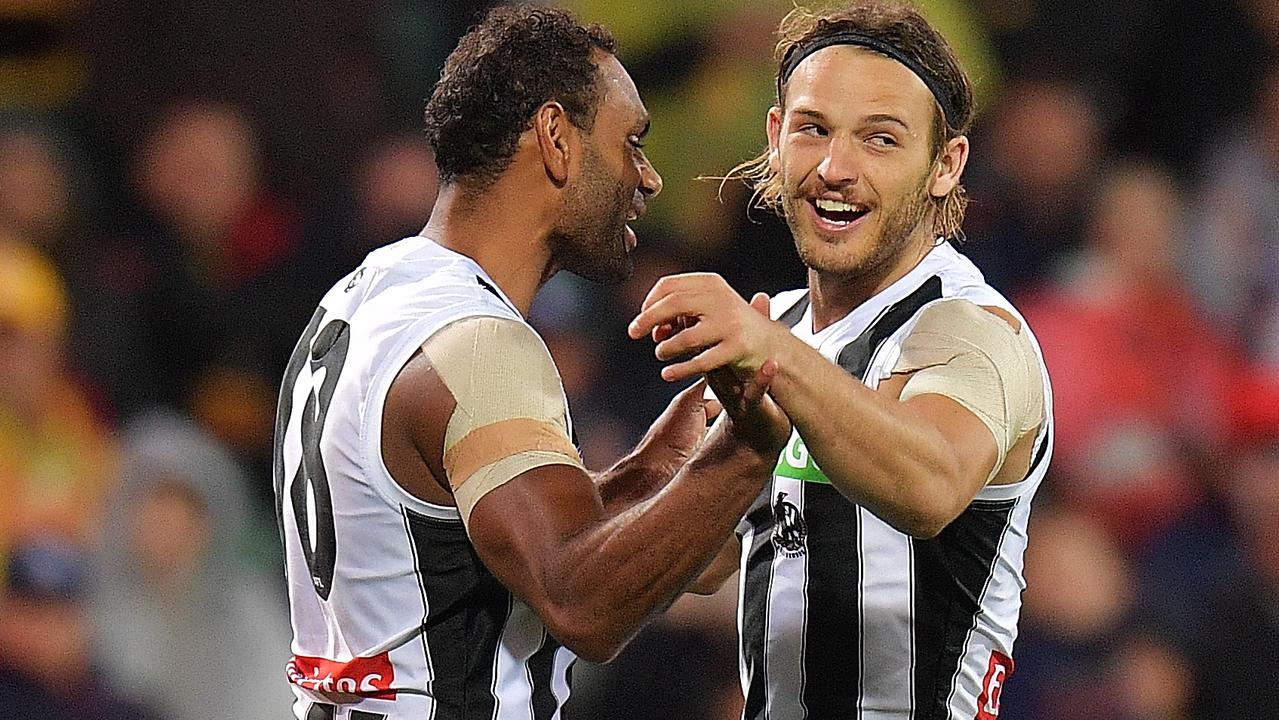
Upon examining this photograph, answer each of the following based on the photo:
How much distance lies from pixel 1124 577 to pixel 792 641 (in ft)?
9.17

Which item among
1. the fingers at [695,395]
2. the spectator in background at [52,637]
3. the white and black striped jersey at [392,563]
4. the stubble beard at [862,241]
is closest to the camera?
the white and black striped jersey at [392,563]

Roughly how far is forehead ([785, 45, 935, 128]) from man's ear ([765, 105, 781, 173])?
0.12m

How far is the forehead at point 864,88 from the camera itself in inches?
103

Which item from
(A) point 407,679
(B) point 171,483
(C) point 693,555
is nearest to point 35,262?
(B) point 171,483

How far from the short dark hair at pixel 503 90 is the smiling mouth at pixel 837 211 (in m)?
0.39

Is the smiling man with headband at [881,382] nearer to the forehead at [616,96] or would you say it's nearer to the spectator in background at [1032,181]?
the forehead at [616,96]

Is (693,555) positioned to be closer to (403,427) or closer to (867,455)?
(867,455)

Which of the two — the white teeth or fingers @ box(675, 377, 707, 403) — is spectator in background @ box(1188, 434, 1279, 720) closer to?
fingers @ box(675, 377, 707, 403)


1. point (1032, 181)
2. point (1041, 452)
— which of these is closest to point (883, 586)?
point (1041, 452)

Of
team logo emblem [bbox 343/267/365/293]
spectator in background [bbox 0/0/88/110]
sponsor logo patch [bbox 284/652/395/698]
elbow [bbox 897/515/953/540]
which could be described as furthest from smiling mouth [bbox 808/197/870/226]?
spectator in background [bbox 0/0/88/110]

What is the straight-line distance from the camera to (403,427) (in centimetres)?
237

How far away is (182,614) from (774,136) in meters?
2.96

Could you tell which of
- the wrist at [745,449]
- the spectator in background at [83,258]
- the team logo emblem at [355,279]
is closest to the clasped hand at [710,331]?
the wrist at [745,449]

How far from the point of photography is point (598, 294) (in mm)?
5555
